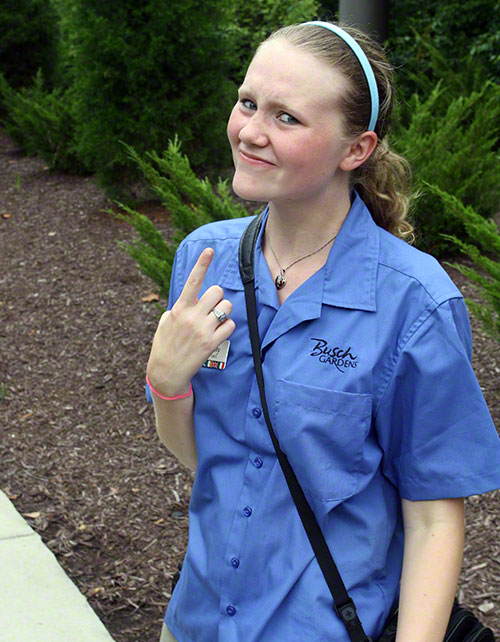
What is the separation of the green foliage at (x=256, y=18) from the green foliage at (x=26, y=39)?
3.69m

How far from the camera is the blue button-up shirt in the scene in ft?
5.10

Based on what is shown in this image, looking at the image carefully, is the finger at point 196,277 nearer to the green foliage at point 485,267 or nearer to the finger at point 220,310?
the finger at point 220,310

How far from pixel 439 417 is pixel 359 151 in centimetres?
61

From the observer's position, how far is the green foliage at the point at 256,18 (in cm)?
883

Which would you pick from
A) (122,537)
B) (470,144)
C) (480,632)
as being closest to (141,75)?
(470,144)

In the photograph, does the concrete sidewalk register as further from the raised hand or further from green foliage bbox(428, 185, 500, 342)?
green foliage bbox(428, 185, 500, 342)

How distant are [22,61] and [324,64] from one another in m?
11.4

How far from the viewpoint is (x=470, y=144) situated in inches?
241

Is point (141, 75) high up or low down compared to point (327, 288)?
down

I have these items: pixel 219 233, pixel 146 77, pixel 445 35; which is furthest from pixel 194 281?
pixel 445 35

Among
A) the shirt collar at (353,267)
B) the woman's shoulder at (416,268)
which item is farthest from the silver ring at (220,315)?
the woman's shoulder at (416,268)

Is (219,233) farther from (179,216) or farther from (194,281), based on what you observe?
(179,216)

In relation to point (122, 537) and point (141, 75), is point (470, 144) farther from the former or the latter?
point (122, 537)

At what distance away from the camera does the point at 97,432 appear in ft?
14.9
